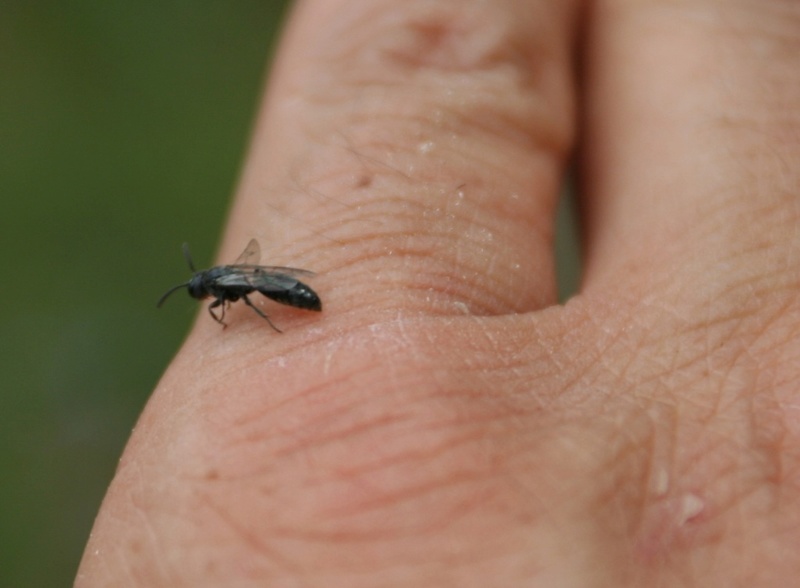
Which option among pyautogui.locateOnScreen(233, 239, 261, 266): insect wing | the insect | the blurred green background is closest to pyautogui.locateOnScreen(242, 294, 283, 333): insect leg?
the insect

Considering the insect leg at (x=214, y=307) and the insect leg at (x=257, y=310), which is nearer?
the insect leg at (x=257, y=310)

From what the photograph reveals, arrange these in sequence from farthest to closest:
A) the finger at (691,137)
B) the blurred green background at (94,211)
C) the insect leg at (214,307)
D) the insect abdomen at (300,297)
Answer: the blurred green background at (94,211), the insect leg at (214,307), the finger at (691,137), the insect abdomen at (300,297)

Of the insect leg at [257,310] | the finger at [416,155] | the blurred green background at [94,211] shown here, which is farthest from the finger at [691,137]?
the blurred green background at [94,211]

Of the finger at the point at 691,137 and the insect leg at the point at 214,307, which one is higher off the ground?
the finger at the point at 691,137

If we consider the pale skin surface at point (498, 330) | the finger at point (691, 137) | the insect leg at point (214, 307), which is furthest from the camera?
the insect leg at point (214, 307)

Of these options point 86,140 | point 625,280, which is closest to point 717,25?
point 625,280

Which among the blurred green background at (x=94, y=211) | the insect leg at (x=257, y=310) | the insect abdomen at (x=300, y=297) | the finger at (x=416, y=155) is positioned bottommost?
the blurred green background at (x=94, y=211)

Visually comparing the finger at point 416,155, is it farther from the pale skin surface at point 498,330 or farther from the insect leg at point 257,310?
the insect leg at point 257,310

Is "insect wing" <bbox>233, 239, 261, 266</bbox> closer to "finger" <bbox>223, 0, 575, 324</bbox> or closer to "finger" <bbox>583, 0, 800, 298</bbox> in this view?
"finger" <bbox>223, 0, 575, 324</bbox>
